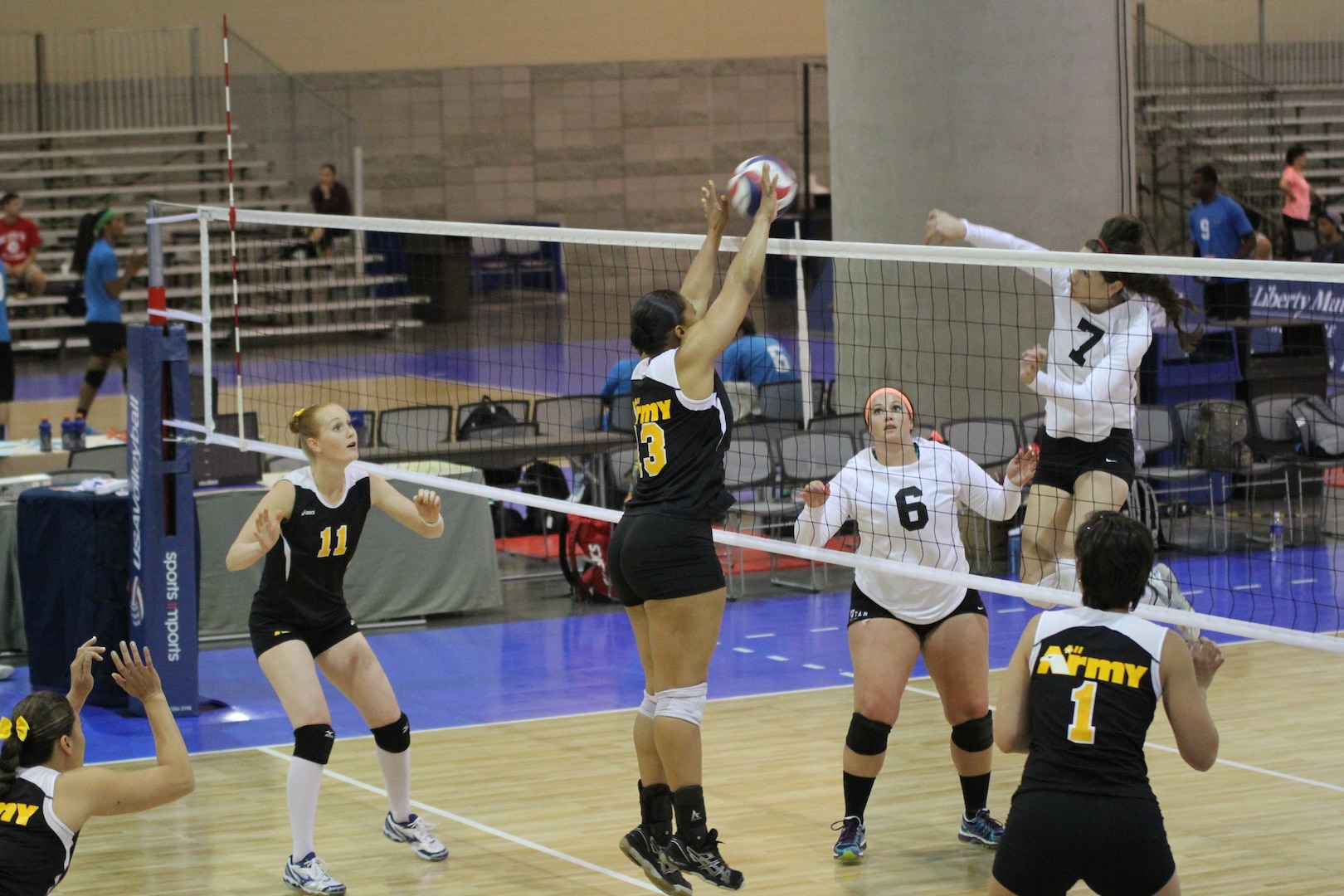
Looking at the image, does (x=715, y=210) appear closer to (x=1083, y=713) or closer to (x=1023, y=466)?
(x=1023, y=466)

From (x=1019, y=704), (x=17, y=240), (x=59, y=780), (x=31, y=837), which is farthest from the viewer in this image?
(x=17, y=240)

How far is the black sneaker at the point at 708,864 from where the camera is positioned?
5609mm

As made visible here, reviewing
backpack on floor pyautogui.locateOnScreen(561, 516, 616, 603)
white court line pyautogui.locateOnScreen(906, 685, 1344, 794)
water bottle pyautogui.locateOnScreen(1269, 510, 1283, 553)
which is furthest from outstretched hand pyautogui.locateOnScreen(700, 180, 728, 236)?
water bottle pyautogui.locateOnScreen(1269, 510, 1283, 553)

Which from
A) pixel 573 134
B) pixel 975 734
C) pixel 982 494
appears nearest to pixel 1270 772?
pixel 975 734

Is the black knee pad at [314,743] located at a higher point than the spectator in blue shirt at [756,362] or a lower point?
lower

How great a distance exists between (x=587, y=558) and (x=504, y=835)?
4.53 metres

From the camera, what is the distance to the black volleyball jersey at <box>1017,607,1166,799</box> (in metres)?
4.14

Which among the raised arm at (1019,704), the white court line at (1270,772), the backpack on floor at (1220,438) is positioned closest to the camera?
the raised arm at (1019,704)

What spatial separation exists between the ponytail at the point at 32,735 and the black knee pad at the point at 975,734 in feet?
10.9

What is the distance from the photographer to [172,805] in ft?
25.0

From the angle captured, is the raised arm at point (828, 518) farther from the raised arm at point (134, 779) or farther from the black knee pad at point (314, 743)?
the raised arm at point (134, 779)

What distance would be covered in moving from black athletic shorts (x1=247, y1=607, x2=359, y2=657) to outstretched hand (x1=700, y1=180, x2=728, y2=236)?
6.81ft

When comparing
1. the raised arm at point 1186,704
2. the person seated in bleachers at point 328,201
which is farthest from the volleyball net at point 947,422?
the person seated in bleachers at point 328,201

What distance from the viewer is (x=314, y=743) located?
641 cm
